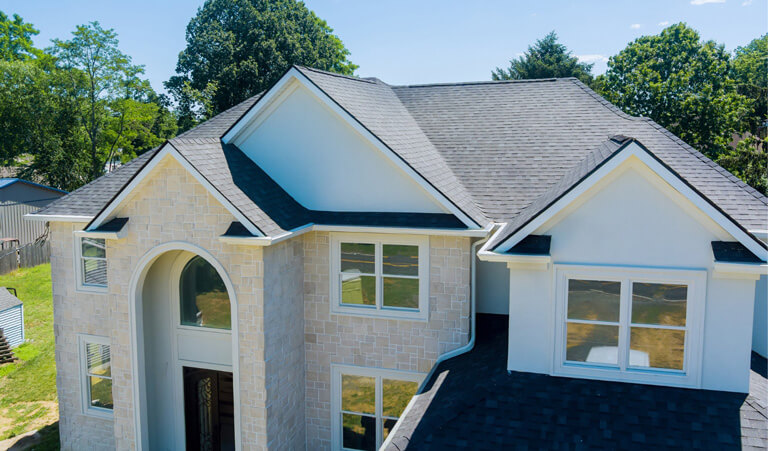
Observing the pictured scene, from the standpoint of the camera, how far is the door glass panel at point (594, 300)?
11.0m

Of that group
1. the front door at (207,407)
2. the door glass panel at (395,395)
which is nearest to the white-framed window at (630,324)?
the door glass panel at (395,395)

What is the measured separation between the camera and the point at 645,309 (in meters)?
10.8

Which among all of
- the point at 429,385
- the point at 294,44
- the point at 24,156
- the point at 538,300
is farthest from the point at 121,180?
the point at 24,156

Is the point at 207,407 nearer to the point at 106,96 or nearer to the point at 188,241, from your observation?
the point at 188,241

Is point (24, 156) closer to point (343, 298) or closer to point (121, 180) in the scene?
point (121, 180)

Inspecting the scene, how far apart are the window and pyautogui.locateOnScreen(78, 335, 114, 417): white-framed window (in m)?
1.60

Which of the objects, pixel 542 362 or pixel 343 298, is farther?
pixel 343 298

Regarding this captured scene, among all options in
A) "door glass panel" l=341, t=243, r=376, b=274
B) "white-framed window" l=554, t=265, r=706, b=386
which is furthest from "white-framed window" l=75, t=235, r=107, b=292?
"white-framed window" l=554, t=265, r=706, b=386

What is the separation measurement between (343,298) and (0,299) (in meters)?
19.7

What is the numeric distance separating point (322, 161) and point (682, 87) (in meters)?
38.8

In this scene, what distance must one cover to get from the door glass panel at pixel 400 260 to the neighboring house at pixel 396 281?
0.16 feet

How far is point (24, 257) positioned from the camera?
39031 mm

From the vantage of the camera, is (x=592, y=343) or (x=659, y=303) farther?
(x=592, y=343)

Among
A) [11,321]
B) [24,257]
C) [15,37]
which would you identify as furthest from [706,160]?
[15,37]
